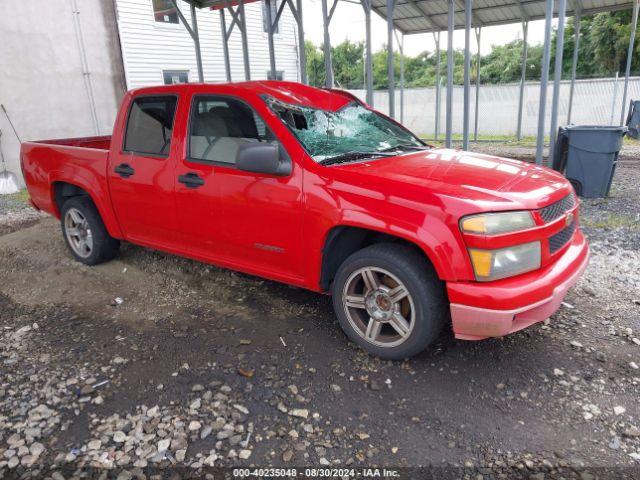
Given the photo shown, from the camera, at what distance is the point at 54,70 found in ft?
37.6

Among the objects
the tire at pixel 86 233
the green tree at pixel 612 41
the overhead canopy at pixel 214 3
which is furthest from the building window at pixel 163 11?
the green tree at pixel 612 41

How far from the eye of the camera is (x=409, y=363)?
3172 mm

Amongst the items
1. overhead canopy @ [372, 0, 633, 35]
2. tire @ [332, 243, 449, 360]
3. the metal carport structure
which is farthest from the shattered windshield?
overhead canopy @ [372, 0, 633, 35]

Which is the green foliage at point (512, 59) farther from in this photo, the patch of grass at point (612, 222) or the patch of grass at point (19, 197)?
the patch of grass at point (19, 197)

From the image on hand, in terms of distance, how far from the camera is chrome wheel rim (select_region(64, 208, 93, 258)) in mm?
5046

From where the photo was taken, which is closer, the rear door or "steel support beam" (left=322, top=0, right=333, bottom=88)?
the rear door

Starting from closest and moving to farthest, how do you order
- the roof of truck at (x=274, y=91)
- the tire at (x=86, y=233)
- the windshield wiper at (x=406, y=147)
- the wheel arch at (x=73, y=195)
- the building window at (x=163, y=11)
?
the roof of truck at (x=274, y=91) < the windshield wiper at (x=406, y=147) < the wheel arch at (x=73, y=195) < the tire at (x=86, y=233) < the building window at (x=163, y=11)

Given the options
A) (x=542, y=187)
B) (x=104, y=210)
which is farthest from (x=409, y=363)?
(x=104, y=210)

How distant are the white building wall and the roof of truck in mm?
10407

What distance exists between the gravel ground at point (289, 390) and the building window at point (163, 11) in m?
12.2

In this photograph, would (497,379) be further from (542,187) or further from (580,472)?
(542,187)

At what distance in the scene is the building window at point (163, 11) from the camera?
555 inches

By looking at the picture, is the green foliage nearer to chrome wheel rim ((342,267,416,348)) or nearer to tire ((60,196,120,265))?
tire ((60,196,120,265))

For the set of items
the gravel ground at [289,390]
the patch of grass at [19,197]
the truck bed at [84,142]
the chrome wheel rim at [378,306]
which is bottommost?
the gravel ground at [289,390]
